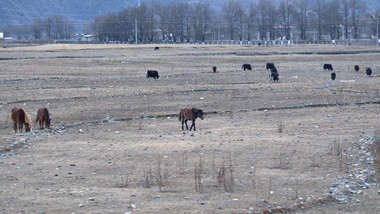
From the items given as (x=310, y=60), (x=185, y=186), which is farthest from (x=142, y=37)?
(x=185, y=186)

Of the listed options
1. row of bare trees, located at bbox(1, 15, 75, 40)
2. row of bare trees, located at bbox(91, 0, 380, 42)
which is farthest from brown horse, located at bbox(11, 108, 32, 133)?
row of bare trees, located at bbox(1, 15, 75, 40)

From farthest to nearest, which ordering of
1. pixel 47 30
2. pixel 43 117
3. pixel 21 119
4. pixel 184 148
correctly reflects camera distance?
pixel 47 30 < pixel 43 117 < pixel 21 119 < pixel 184 148

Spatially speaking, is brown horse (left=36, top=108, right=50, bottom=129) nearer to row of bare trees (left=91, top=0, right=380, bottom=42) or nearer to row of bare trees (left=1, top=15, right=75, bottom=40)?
row of bare trees (left=91, top=0, right=380, bottom=42)

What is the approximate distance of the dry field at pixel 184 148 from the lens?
30.0 ft

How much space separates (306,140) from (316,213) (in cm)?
589

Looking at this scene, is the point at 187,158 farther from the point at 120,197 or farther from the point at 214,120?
the point at 214,120

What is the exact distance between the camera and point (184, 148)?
1345 centimetres

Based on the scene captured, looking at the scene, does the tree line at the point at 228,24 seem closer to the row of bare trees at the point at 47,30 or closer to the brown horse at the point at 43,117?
the row of bare trees at the point at 47,30

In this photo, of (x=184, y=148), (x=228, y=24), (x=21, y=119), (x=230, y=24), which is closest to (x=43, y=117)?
(x=21, y=119)

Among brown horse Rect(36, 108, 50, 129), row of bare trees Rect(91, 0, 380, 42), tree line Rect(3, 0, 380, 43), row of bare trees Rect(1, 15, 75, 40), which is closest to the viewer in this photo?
brown horse Rect(36, 108, 50, 129)

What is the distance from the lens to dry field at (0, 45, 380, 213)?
9.13m

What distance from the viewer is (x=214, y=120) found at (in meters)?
18.2

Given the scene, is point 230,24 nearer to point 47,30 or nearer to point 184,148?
point 47,30

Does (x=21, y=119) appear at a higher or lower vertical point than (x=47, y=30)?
lower
